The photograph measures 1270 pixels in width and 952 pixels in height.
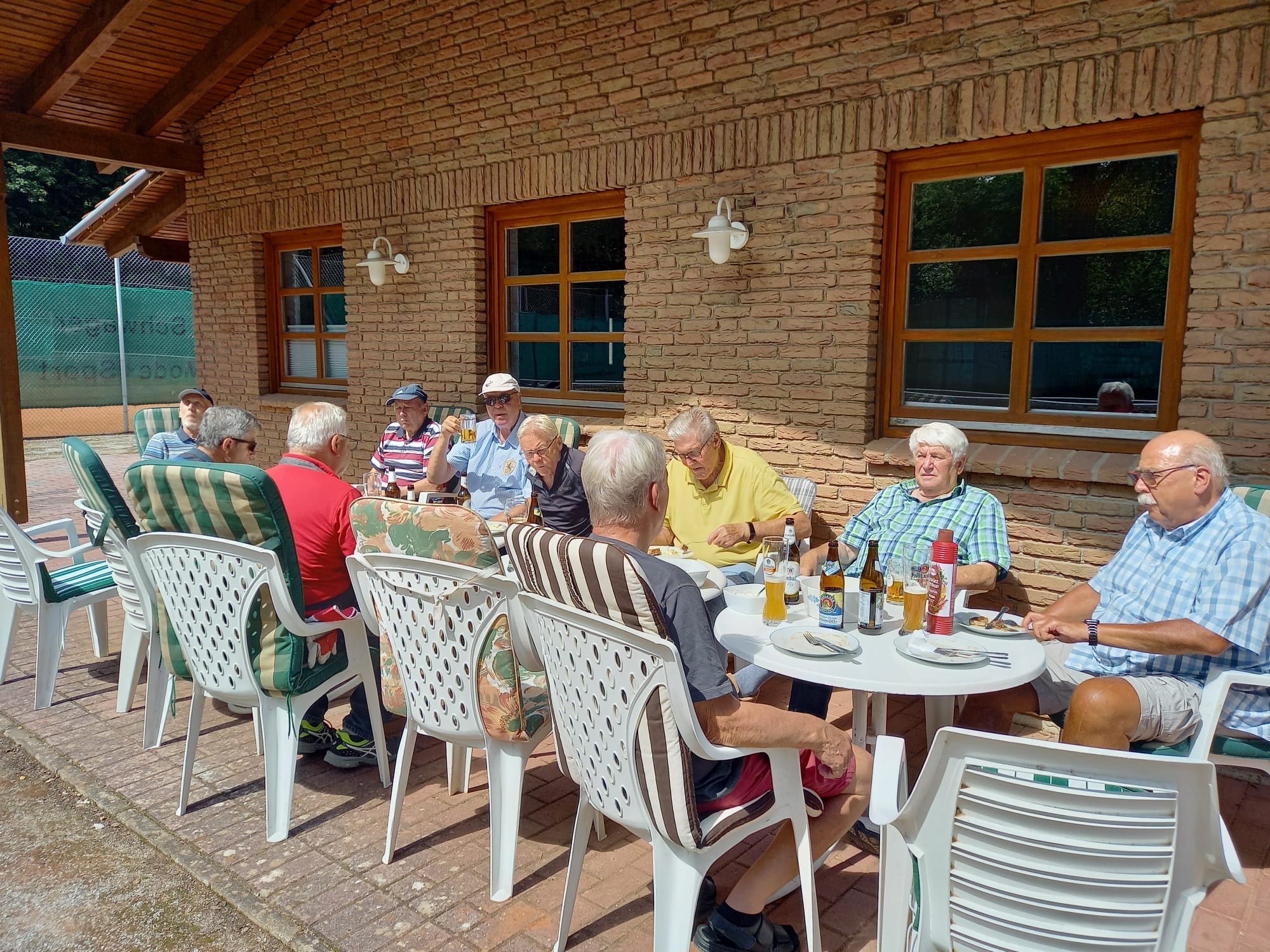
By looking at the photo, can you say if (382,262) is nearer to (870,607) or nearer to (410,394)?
(410,394)

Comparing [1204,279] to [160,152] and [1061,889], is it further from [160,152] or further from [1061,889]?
[160,152]

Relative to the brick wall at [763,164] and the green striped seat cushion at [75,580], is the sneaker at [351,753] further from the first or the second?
the brick wall at [763,164]

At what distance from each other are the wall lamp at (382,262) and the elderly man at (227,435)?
11.1 feet

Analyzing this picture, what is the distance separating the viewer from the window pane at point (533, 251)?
6.54 m

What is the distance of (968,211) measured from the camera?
4625 millimetres

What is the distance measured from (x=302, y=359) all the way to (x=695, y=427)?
596 centimetres

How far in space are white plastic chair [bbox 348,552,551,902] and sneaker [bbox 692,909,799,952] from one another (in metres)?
0.63

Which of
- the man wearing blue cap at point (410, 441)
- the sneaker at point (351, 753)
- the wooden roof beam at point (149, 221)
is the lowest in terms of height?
the sneaker at point (351, 753)

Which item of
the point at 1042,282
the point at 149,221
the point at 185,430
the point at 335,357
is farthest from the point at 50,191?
the point at 1042,282

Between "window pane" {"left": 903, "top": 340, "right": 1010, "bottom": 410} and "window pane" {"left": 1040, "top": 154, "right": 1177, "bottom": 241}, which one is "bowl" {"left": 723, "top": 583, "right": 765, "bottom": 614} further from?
"window pane" {"left": 1040, "top": 154, "right": 1177, "bottom": 241}

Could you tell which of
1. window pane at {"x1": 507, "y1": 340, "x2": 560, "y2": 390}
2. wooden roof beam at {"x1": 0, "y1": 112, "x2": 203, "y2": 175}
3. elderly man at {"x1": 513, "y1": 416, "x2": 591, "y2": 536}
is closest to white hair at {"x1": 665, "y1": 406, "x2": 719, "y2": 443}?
elderly man at {"x1": 513, "y1": 416, "x2": 591, "y2": 536}

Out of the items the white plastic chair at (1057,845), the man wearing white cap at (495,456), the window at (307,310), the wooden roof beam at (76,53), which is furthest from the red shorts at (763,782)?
the wooden roof beam at (76,53)

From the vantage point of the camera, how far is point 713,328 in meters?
5.34

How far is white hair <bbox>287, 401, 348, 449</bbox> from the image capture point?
3383 mm
